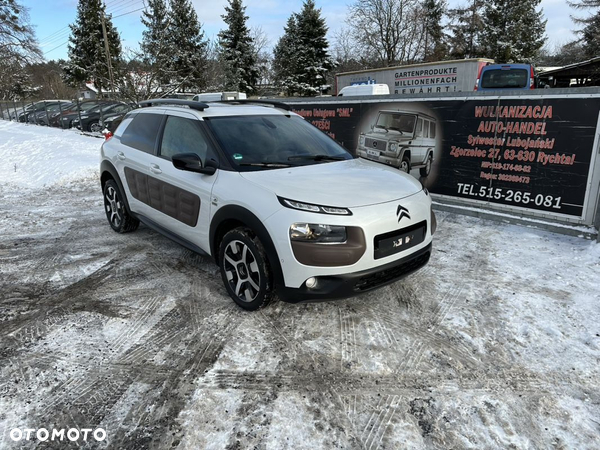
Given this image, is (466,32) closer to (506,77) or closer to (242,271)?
(506,77)

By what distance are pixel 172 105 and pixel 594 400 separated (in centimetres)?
468

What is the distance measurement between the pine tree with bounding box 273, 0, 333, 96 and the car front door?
36.7m

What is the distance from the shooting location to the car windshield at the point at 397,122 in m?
7.01

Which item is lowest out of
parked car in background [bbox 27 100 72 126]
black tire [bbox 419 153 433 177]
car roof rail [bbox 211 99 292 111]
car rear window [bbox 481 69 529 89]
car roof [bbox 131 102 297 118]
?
black tire [bbox 419 153 433 177]

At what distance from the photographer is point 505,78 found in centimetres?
1530

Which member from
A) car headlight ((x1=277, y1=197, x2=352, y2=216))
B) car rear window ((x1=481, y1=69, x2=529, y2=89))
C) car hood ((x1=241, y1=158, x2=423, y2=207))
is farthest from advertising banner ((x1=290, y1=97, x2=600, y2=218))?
car rear window ((x1=481, y1=69, x2=529, y2=89))

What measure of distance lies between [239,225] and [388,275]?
130 centimetres

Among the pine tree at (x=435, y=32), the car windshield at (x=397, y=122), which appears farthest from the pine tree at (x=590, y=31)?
the car windshield at (x=397, y=122)

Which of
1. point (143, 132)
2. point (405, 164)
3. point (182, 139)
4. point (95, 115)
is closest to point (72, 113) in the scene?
point (95, 115)

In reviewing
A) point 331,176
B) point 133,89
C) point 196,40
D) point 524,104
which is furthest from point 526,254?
point 196,40

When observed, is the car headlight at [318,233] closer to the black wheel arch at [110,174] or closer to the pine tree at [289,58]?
the black wheel arch at [110,174]

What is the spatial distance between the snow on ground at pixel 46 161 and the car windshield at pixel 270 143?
7.20 metres

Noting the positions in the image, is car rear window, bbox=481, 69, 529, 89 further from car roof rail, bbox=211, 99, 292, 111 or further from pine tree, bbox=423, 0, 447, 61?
pine tree, bbox=423, 0, 447, 61

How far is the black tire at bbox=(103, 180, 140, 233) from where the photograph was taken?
5531mm
